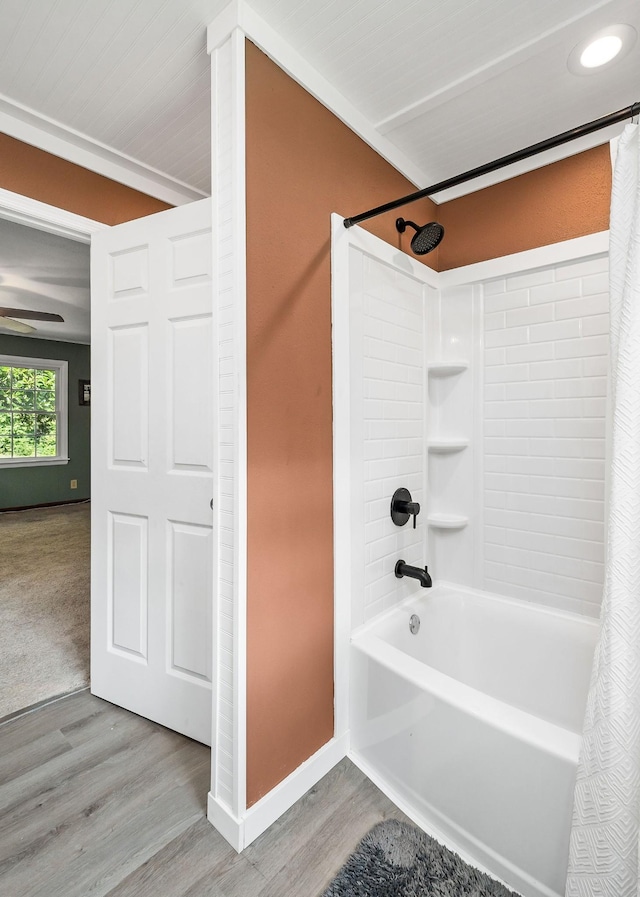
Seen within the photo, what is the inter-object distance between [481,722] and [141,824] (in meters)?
1.11

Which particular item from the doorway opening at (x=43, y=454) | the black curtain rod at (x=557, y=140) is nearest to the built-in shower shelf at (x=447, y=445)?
the black curtain rod at (x=557, y=140)

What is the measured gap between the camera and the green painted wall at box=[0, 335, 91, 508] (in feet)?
20.3

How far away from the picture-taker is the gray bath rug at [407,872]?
120 centimetres

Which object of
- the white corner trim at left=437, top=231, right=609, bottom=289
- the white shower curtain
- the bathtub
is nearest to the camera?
the white shower curtain

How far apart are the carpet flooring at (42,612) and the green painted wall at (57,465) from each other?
0.97 m

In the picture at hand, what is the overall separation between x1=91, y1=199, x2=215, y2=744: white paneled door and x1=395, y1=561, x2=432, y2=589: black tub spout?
0.82 meters

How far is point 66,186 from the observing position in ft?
6.29

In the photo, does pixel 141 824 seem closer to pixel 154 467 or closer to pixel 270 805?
pixel 270 805

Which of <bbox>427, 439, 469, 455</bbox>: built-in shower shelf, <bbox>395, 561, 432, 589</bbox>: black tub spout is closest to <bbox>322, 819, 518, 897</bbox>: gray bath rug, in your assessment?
<bbox>395, 561, 432, 589</bbox>: black tub spout

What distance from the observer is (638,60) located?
4.95 ft

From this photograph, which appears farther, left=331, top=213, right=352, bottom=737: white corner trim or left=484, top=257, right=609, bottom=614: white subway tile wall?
left=484, top=257, right=609, bottom=614: white subway tile wall

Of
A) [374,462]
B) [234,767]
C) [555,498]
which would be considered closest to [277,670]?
[234,767]

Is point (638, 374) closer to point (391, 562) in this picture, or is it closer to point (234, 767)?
point (391, 562)

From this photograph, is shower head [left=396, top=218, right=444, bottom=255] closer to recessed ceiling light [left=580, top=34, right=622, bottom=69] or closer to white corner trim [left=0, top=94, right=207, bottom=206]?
→ recessed ceiling light [left=580, top=34, right=622, bottom=69]
